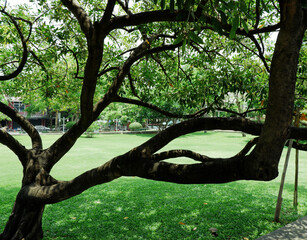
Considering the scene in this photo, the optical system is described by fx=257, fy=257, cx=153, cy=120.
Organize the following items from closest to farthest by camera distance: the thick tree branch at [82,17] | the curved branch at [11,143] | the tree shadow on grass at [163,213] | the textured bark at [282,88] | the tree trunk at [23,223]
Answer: the textured bark at [282,88] < the thick tree branch at [82,17] < the tree trunk at [23,223] < the curved branch at [11,143] < the tree shadow on grass at [163,213]

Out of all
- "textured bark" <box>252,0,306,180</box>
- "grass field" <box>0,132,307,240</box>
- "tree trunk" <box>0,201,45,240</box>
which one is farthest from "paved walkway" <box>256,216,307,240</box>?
"tree trunk" <box>0,201,45,240</box>

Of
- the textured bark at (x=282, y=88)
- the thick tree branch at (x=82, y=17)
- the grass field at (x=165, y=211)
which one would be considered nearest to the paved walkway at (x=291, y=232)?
the grass field at (x=165, y=211)

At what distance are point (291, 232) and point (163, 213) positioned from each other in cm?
254

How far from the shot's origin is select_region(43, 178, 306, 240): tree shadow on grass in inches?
188

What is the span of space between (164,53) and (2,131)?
166 inches

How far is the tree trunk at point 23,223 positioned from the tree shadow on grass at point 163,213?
2.74ft

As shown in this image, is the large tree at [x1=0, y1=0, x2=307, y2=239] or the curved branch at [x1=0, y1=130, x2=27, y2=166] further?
the curved branch at [x1=0, y1=130, x2=27, y2=166]

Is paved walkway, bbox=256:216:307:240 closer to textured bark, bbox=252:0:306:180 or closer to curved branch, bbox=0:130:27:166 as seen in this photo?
textured bark, bbox=252:0:306:180

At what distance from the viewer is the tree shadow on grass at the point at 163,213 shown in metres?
4.77

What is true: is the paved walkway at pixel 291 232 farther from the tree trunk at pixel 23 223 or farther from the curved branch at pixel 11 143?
the curved branch at pixel 11 143

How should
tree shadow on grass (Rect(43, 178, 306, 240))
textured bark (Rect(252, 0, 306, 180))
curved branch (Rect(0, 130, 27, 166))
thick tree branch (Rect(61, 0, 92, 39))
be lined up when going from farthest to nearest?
tree shadow on grass (Rect(43, 178, 306, 240)) → curved branch (Rect(0, 130, 27, 166)) → thick tree branch (Rect(61, 0, 92, 39)) → textured bark (Rect(252, 0, 306, 180))

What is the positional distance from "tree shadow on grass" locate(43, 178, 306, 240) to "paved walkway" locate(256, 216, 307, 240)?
0.26m

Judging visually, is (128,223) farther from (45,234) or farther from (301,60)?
(301,60)

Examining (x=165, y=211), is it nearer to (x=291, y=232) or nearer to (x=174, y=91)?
(x=291, y=232)
